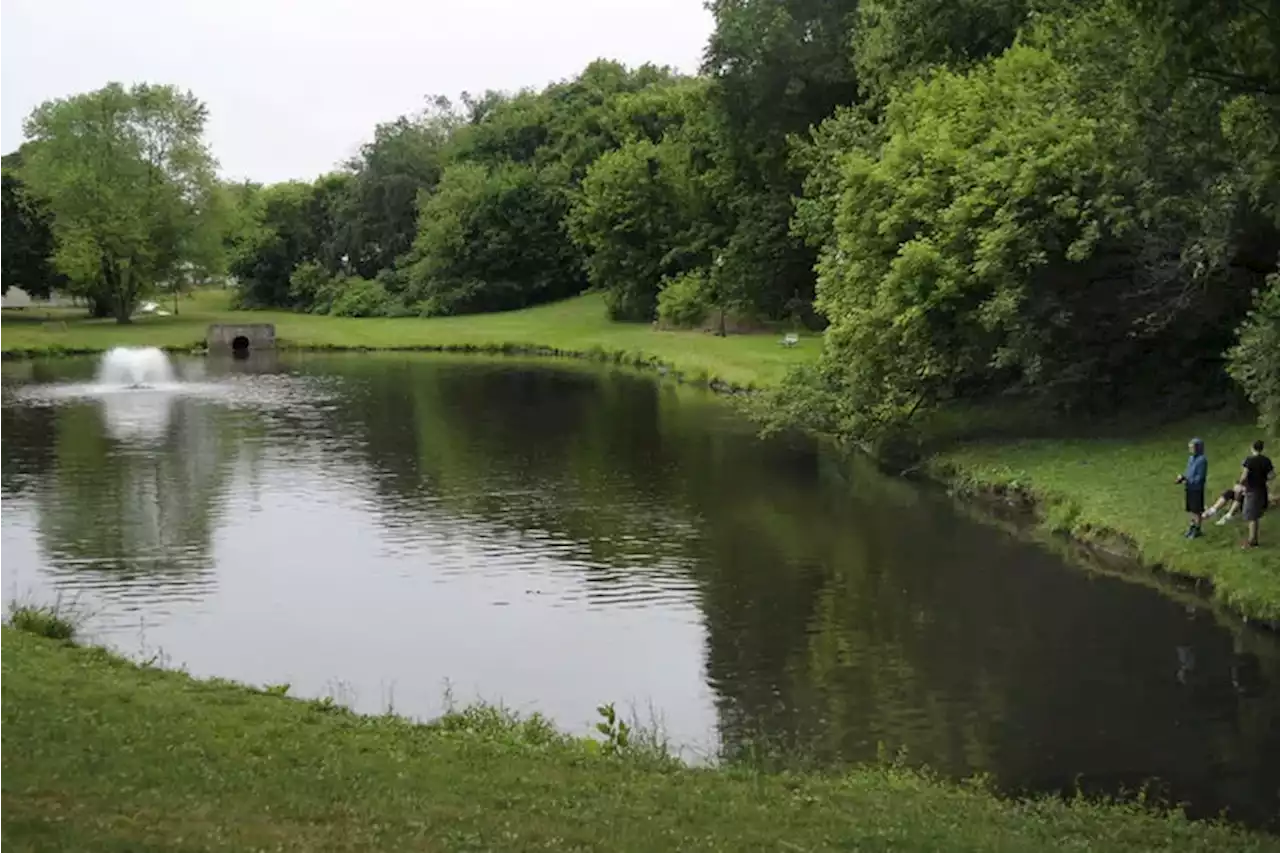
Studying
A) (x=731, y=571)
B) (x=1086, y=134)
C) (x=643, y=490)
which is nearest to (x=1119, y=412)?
(x=1086, y=134)

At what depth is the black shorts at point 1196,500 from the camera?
2144 cm

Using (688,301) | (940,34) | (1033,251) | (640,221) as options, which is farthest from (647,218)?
(1033,251)

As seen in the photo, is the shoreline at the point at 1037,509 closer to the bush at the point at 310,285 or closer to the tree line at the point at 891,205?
the tree line at the point at 891,205

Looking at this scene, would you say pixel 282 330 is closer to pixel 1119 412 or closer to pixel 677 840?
pixel 1119 412

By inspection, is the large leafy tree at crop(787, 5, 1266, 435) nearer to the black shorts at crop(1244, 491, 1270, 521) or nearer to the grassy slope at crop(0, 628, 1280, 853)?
the black shorts at crop(1244, 491, 1270, 521)

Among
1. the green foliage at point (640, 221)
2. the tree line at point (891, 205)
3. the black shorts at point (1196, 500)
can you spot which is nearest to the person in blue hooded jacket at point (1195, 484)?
the black shorts at point (1196, 500)

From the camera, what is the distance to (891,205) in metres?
32.7

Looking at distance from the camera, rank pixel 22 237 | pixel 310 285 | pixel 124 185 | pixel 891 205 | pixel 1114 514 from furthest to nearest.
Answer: pixel 310 285
pixel 124 185
pixel 22 237
pixel 891 205
pixel 1114 514

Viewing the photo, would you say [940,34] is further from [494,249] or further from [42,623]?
[494,249]

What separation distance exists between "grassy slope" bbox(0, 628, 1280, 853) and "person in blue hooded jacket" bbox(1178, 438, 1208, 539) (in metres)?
10.5

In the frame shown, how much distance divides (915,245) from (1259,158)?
1337 centimetres

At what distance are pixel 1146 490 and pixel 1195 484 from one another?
131 inches

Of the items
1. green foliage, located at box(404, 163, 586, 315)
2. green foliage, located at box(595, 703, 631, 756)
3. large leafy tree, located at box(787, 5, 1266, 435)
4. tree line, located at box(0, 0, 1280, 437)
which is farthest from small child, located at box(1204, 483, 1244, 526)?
green foliage, located at box(404, 163, 586, 315)

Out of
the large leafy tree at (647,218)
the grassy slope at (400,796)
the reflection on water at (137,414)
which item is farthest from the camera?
the large leafy tree at (647,218)
